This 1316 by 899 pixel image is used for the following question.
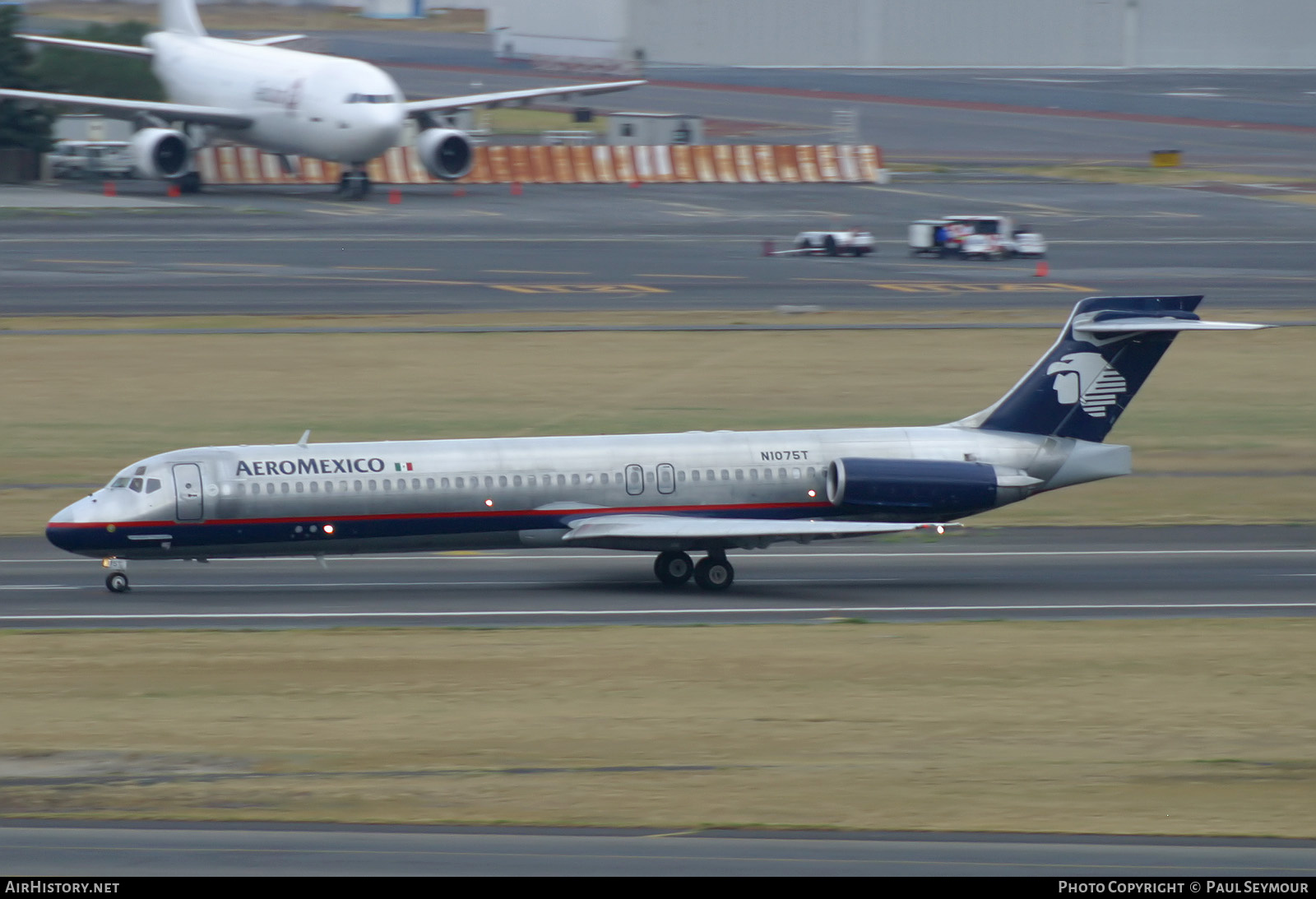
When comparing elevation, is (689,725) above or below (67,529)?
below

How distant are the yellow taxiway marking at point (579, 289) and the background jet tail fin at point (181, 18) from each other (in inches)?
1656

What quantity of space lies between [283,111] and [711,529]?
57815 mm

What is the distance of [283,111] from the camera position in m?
83.9

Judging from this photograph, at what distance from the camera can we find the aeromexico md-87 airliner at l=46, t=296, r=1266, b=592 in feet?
106

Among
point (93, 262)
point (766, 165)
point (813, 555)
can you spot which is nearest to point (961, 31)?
point (766, 165)

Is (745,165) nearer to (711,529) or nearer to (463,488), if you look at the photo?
(711,529)

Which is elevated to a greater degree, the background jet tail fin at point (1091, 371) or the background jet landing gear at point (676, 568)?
the background jet tail fin at point (1091, 371)

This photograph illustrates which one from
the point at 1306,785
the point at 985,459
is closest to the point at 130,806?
the point at 1306,785

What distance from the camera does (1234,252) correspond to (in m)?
76.2

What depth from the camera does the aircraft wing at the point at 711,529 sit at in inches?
1284

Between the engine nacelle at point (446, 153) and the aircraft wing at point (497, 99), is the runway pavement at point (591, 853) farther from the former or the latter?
the engine nacelle at point (446, 153)

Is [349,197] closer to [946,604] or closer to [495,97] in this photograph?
[495,97]

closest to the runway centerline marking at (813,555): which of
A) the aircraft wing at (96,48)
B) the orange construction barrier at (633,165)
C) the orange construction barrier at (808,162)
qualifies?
the orange construction barrier at (633,165)

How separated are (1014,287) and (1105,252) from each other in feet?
31.0
